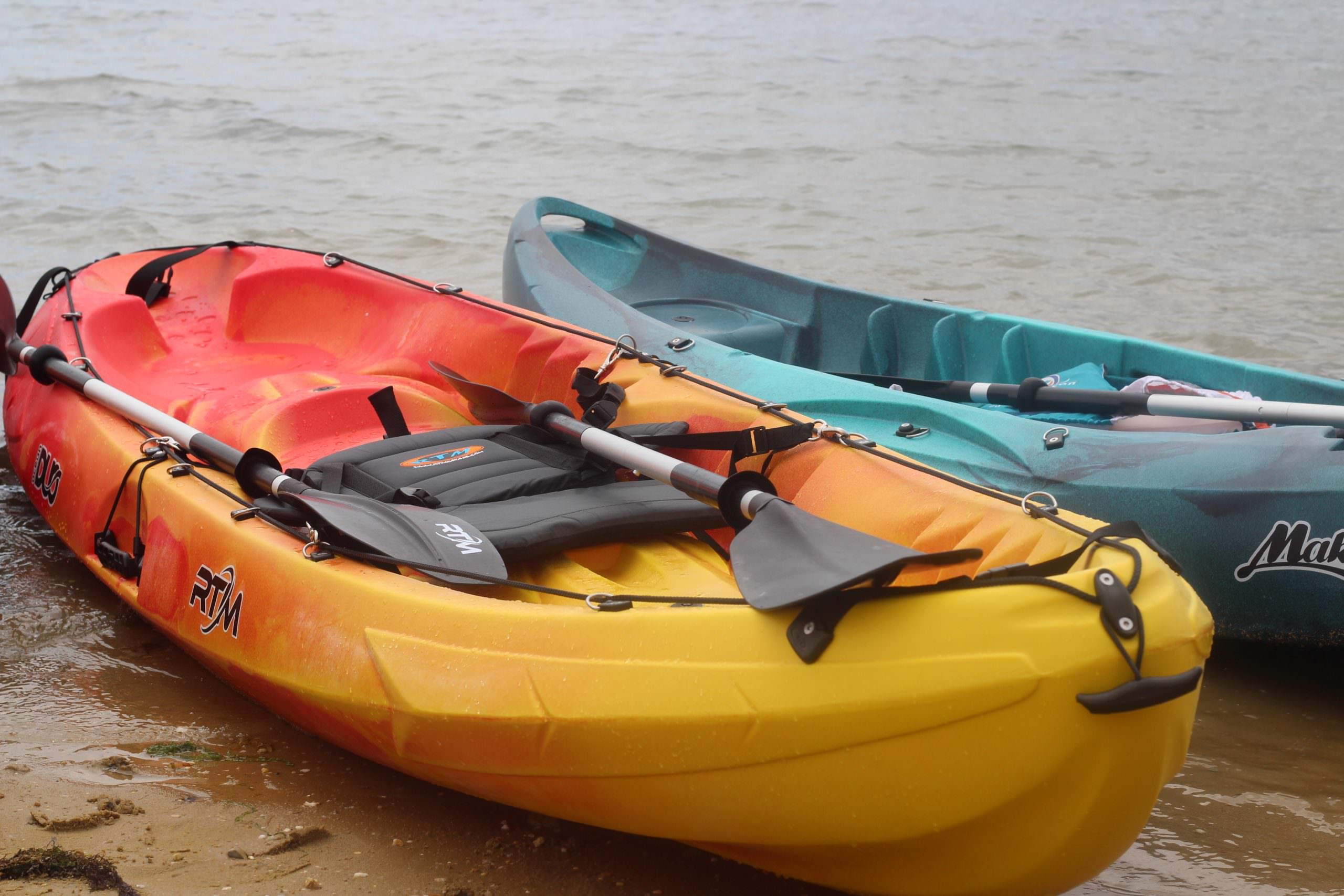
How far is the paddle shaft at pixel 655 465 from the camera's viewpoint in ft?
7.95

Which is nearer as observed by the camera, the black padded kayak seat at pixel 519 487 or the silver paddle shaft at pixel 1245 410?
the black padded kayak seat at pixel 519 487

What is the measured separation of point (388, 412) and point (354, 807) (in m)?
1.23

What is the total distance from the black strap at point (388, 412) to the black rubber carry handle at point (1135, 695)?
82.6 inches

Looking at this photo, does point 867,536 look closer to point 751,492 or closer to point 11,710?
point 751,492

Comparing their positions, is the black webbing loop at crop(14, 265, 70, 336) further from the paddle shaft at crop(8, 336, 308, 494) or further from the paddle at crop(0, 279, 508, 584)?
the paddle at crop(0, 279, 508, 584)

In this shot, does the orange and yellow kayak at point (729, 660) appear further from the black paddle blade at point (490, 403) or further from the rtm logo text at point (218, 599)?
the black paddle blade at point (490, 403)

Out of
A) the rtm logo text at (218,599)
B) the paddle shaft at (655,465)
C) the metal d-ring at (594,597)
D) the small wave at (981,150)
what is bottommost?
the rtm logo text at (218,599)

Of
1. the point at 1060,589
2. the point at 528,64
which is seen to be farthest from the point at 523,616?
the point at 528,64

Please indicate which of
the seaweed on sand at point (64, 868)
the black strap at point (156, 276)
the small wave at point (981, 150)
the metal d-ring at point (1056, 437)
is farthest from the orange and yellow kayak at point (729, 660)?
the small wave at point (981, 150)

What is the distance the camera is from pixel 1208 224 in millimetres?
8891

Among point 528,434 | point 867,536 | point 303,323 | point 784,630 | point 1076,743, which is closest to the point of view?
point 1076,743

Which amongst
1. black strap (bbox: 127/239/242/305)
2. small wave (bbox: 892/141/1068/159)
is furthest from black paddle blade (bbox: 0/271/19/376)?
small wave (bbox: 892/141/1068/159)

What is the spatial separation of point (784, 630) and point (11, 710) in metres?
1.94

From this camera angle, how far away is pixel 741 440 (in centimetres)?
299
